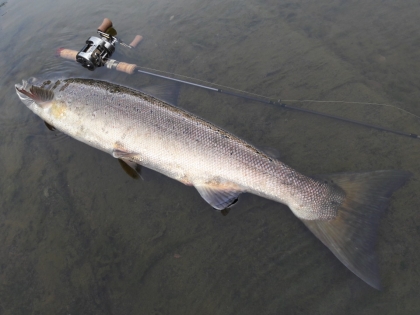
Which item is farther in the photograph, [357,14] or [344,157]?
[357,14]

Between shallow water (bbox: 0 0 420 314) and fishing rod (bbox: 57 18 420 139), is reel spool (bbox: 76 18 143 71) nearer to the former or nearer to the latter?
fishing rod (bbox: 57 18 420 139)

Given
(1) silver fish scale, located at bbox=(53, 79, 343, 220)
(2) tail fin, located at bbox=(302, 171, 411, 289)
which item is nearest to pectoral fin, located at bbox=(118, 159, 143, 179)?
(1) silver fish scale, located at bbox=(53, 79, 343, 220)

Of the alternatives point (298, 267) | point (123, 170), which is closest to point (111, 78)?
point (123, 170)

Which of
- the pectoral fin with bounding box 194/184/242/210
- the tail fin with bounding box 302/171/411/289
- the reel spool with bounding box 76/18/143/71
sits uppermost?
the reel spool with bounding box 76/18/143/71

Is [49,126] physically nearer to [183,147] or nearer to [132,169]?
[132,169]

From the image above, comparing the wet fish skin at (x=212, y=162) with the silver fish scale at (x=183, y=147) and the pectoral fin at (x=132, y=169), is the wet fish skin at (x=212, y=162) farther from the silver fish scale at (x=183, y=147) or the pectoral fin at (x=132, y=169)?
the pectoral fin at (x=132, y=169)

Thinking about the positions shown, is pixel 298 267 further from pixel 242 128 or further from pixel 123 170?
pixel 123 170

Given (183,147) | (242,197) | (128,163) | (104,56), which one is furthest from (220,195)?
(104,56)

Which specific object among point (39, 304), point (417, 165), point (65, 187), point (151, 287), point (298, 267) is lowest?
point (417, 165)
